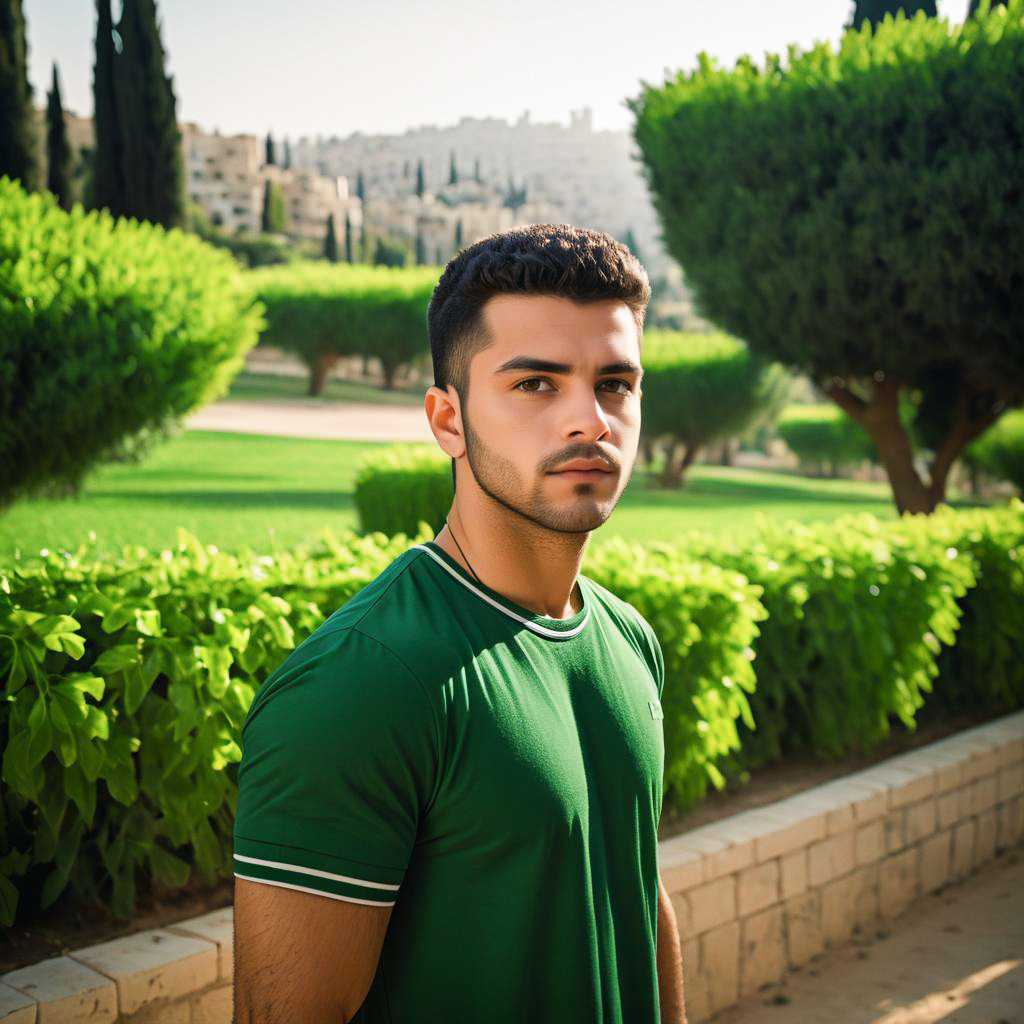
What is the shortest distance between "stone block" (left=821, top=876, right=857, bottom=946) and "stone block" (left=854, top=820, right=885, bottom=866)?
122mm

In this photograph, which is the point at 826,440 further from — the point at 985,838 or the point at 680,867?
the point at 680,867

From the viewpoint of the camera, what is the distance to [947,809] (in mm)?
5160

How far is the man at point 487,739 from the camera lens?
1306 millimetres

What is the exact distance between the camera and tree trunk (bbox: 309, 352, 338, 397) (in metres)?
36.5

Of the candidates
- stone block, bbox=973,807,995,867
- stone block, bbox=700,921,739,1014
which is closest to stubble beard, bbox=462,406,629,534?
stone block, bbox=700,921,739,1014

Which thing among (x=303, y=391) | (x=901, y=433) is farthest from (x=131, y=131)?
(x=901, y=433)

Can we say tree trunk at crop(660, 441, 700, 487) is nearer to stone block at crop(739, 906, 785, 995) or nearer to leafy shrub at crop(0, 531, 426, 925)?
stone block at crop(739, 906, 785, 995)

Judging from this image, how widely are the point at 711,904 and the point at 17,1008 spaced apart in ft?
7.92

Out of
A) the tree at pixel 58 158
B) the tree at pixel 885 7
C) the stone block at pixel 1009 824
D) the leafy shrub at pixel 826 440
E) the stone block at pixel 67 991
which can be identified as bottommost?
the leafy shrub at pixel 826 440

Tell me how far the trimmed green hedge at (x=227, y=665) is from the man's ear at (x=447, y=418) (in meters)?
1.61

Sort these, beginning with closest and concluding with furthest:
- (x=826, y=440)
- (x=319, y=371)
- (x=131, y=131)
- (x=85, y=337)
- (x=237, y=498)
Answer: (x=85, y=337)
(x=237, y=498)
(x=131, y=131)
(x=826, y=440)
(x=319, y=371)

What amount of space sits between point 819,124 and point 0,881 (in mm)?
10285

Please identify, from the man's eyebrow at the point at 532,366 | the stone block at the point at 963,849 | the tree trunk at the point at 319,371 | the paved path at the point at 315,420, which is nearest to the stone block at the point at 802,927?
the stone block at the point at 963,849

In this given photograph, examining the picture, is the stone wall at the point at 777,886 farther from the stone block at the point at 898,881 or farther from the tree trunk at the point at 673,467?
the tree trunk at the point at 673,467
